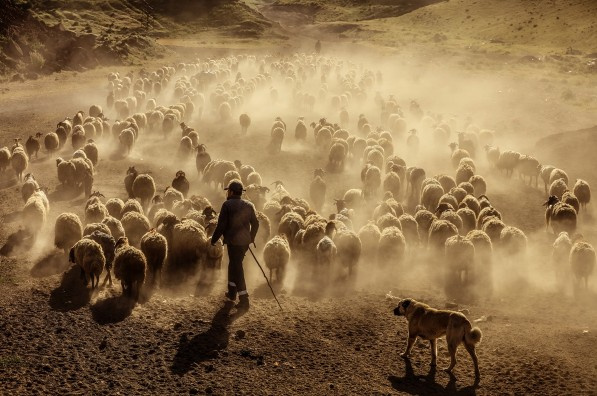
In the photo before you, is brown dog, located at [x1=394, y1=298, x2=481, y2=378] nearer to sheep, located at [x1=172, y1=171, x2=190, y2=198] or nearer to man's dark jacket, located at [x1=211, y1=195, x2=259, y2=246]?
man's dark jacket, located at [x1=211, y1=195, x2=259, y2=246]

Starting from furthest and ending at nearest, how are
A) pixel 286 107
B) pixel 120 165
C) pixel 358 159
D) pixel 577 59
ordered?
1. pixel 577 59
2. pixel 286 107
3. pixel 358 159
4. pixel 120 165

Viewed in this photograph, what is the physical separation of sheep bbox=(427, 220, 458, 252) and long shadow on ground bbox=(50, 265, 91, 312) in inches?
331

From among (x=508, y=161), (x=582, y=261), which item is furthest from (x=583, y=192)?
(x=582, y=261)

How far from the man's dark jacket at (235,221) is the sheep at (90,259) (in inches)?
97.1

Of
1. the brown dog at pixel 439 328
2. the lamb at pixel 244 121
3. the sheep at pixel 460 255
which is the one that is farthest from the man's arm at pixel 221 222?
the lamb at pixel 244 121

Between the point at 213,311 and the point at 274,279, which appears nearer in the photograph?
the point at 213,311

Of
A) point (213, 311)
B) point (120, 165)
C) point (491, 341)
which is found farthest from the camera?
point (120, 165)

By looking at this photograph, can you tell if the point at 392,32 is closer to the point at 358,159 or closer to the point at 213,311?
the point at 358,159

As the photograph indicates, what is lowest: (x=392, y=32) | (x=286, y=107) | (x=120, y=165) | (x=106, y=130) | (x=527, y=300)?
(x=527, y=300)

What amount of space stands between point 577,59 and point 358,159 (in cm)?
3968

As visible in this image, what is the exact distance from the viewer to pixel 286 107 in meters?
35.2

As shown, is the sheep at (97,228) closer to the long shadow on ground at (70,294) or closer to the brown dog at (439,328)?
the long shadow on ground at (70,294)

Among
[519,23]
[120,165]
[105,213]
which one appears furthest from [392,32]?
[105,213]

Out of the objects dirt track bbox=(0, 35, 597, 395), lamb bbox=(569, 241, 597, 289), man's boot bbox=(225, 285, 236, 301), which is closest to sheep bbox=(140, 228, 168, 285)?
dirt track bbox=(0, 35, 597, 395)
